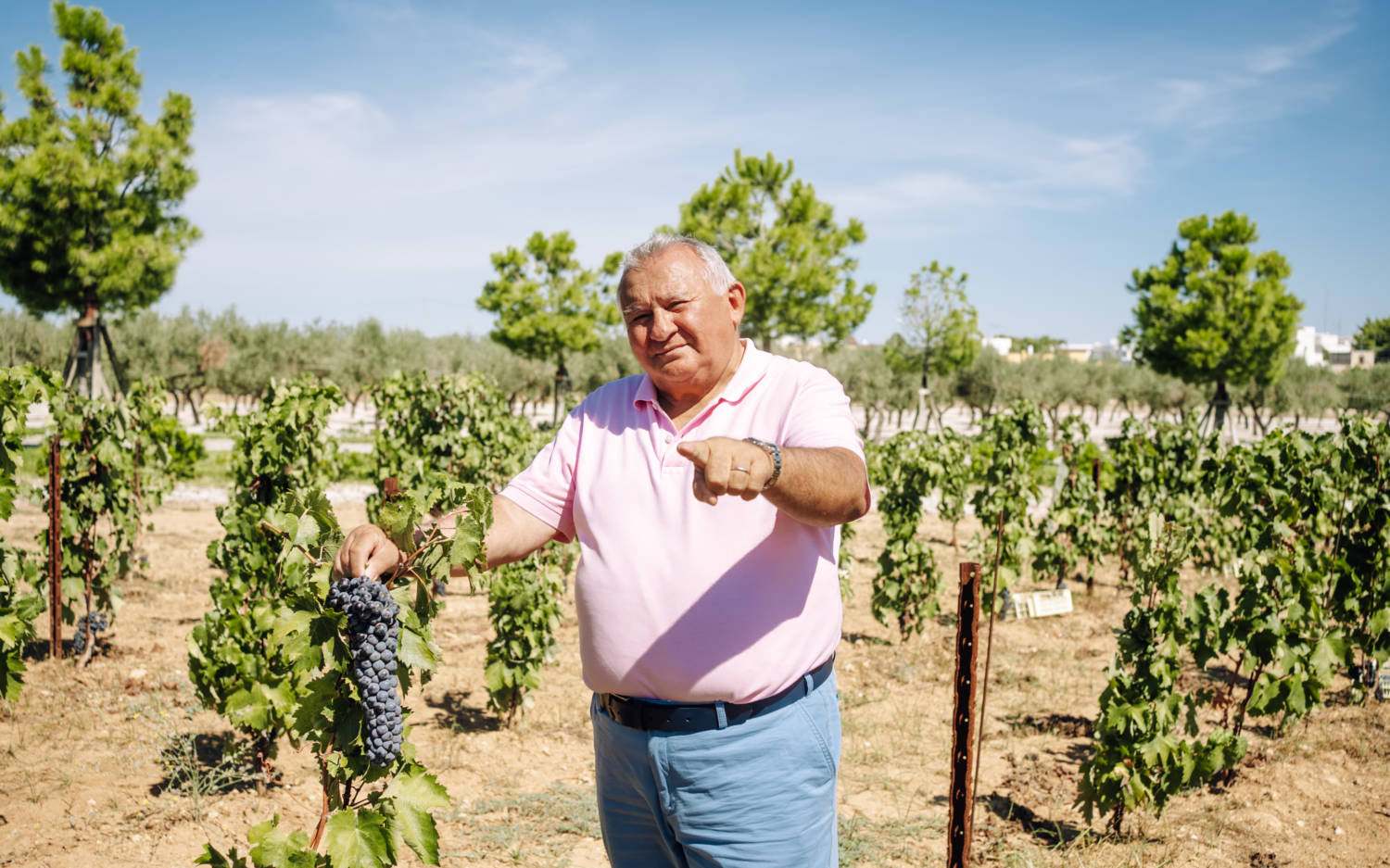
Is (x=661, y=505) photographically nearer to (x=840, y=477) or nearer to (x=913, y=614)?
(x=840, y=477)

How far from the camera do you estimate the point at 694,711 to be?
65.7 inches

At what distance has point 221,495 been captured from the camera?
13352 millimetres

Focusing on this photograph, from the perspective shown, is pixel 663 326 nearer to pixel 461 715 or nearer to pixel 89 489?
pixel 461 715

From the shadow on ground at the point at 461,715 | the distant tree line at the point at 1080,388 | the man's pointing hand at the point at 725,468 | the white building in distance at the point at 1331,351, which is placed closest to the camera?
Answer: the man's pointing hand at the point at 725,468

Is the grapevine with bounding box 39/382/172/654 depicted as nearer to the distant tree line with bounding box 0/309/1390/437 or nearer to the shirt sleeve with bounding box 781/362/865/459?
the shirt sleeve with bounding box 781/362/865/459

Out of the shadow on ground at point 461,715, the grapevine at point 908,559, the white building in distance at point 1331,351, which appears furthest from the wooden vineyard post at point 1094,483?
the white building in distance at point 1331,351

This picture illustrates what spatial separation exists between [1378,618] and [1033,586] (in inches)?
158

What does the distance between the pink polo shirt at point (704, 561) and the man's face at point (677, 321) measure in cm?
7

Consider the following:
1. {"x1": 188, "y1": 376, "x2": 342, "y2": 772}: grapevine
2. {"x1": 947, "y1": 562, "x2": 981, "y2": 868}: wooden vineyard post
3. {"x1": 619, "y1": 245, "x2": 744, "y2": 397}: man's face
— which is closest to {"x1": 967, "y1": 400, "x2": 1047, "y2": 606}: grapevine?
{"x1": 947, "y1": 562, "x2": 981, "y2": 868}: wooden vineyard post

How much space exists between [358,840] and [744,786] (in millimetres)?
796

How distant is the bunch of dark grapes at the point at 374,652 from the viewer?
1554mm

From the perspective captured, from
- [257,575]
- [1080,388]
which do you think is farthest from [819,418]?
[1080,388]

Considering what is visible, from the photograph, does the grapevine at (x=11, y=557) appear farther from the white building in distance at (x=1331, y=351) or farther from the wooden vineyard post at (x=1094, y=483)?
the white building in distance at (x=1331, y=351)

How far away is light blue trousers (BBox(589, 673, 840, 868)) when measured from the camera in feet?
5.44
